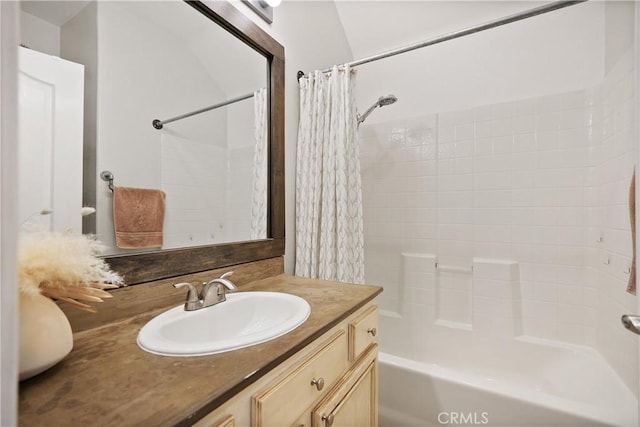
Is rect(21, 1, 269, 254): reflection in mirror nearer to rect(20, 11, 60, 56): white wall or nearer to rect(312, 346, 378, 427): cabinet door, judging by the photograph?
rect(20, 11, 60, 56): white wall

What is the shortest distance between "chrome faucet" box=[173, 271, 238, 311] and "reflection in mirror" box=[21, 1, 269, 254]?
0.20 m

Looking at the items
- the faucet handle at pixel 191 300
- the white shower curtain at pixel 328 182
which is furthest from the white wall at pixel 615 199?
the faucet handle at pixel 191 300

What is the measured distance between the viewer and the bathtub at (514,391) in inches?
41.5

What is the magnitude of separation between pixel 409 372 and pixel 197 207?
3.76ft

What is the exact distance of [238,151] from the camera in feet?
4.16

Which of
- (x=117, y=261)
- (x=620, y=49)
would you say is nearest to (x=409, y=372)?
(x=117, y=261)

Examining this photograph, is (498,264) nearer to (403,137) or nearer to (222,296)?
(403,137)

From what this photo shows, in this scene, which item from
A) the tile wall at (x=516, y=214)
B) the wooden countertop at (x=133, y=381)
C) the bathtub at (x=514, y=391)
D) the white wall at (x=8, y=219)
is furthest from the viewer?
the tile wall at (x=516, y=214)

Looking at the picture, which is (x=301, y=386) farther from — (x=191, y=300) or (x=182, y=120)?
(x=182, y=120)

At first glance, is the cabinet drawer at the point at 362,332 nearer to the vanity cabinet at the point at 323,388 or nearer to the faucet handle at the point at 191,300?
the vanity cabinet at the point at 323,388

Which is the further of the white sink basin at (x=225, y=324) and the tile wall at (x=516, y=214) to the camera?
the tile wall at (x=516, y=214)

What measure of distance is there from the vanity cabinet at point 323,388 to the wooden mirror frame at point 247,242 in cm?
54

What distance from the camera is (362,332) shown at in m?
1.00

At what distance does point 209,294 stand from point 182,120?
609 millimetres
